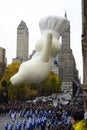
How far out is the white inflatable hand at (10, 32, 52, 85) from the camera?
859 centimetres

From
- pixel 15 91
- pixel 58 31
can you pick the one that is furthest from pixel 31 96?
pixel 58 31

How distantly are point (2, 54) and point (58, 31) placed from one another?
155801mm

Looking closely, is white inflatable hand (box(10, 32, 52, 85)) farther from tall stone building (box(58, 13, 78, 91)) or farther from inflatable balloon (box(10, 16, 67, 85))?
tall stone building (box(58, 13, 78, 91))

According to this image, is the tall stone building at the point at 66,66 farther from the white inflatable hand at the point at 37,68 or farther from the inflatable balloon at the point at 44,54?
the white inflatable hand at the point at 37,68

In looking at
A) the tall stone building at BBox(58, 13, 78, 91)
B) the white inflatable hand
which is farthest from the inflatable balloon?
the tall stone building at BBox(58, 13, 78, 91)

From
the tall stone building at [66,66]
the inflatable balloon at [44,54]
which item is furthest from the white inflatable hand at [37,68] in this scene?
the tall stone building at [66,66]

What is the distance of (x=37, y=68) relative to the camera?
866 centimetres

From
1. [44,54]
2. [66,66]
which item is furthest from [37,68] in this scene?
[66,66]

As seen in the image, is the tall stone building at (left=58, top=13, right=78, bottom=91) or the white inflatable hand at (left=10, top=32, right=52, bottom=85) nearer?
the white inflatable hand at (left=10, top=32, right=52, bottom=85)

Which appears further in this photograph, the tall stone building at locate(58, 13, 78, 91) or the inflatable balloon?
the tall stone building at locate(58, 13, 78, 91)

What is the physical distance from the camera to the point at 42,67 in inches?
343

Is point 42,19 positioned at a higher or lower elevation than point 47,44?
higher

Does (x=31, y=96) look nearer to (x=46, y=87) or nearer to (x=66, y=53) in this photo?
(x=46, y=87)

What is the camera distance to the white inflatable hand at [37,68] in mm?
8594
